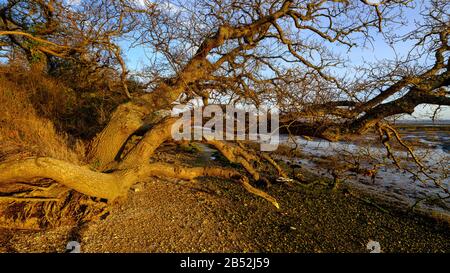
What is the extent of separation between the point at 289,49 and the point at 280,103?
255 cm

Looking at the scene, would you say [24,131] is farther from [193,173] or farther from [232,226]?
[232,226]

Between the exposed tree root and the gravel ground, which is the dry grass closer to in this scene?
the gravel ground

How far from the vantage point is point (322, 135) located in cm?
588

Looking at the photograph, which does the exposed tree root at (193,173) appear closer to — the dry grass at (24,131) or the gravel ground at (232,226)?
the gravel ground at (232,226)

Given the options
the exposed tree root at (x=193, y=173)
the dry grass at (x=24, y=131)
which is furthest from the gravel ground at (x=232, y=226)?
the dry grass at (x=24, y=131)

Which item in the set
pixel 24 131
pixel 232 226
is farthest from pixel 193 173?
pixel 24 131

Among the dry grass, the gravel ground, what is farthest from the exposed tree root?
the dry grass

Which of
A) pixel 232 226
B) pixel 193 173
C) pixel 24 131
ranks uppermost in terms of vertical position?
pixel 24 131

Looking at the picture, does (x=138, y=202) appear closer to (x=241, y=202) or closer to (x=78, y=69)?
(x=241, y=202)

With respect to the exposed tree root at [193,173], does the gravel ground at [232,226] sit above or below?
below

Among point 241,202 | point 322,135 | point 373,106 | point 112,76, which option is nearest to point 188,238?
point 241,202
